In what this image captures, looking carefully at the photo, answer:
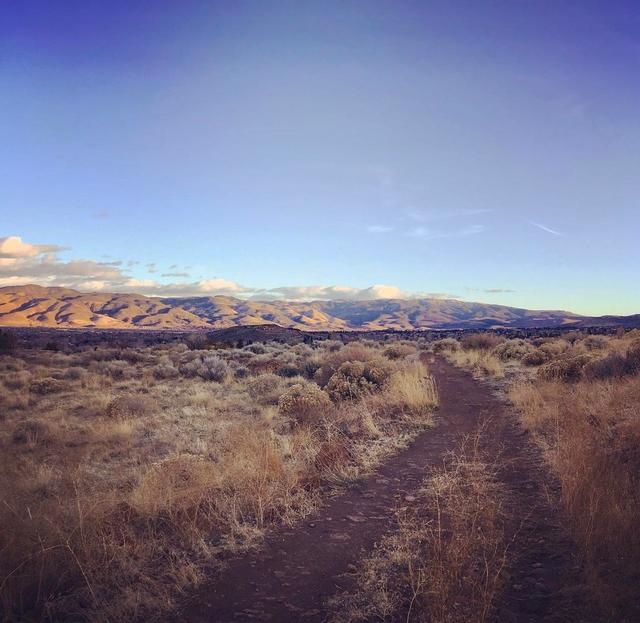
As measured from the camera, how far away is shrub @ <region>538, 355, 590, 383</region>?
1382cm

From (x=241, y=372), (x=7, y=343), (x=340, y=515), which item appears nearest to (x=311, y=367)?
(x=241, y=372)

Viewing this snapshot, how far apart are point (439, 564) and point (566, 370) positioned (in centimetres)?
1231

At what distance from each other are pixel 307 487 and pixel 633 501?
4.02 m

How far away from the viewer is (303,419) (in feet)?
37.4

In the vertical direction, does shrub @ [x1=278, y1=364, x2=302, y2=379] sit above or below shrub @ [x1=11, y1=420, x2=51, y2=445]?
above

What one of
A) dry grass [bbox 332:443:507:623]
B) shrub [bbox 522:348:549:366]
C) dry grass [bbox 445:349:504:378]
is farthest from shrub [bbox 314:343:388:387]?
dry grass [bbox 332:443:507:623]

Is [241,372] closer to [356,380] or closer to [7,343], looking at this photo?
[356,380]

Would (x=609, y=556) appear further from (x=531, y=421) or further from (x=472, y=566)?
(x=531, y=421)

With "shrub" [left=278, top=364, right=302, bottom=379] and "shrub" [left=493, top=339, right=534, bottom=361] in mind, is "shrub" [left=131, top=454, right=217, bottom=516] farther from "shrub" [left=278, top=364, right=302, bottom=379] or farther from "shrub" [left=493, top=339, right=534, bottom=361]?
"shrub" [left=493, top=339, right=534, bottom=361]

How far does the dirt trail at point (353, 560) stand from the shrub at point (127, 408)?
9.04 metres

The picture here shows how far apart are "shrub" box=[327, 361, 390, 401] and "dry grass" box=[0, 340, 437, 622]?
7cm

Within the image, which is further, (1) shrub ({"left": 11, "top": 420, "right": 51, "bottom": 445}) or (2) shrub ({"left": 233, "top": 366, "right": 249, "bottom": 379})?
(2) shrub ({"left": 233, "top": 366, "right": 249, "bottom": 379})

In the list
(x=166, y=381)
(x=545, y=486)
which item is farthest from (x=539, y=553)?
(x=166, y=381)

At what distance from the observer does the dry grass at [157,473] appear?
392 centimetres
